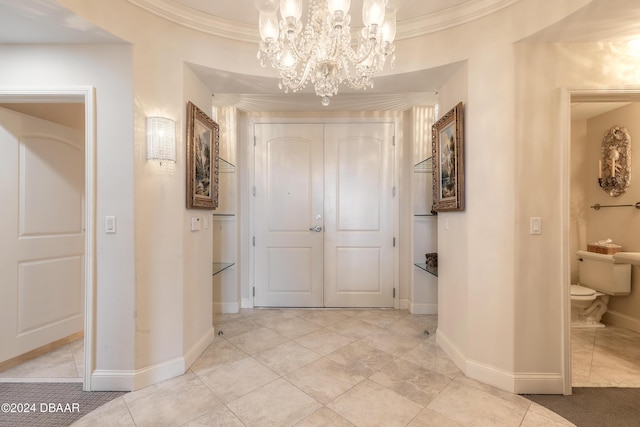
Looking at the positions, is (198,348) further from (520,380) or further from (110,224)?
(520,380)

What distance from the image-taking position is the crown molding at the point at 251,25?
1.91m

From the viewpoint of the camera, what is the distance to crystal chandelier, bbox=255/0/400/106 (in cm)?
137

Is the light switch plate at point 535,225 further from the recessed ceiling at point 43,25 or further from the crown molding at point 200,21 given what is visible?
the recessed ceiling at point 43,25

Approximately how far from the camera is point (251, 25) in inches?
86.7

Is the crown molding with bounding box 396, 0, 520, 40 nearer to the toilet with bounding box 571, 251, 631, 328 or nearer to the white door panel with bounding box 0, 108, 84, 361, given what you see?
the toilet with bounding box 571, 251, 631, 328

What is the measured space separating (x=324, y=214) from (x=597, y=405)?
9.06 ft

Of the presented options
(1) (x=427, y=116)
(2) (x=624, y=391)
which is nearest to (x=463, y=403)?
(2) (x=624, y=391)

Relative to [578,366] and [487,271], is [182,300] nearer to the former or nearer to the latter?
[487,271]

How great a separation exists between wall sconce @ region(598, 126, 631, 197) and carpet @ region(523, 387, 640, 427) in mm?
2255

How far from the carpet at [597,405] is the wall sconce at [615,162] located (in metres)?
2.26

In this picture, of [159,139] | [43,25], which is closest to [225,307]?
[159,139]

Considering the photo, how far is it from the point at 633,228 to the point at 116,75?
16.6 ft

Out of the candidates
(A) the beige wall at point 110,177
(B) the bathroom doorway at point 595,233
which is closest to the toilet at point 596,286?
(B) the bathroom doorway at point 595,233

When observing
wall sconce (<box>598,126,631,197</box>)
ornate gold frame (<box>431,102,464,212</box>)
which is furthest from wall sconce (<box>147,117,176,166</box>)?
wall sconce (<box>598,126,631,197</box>)
